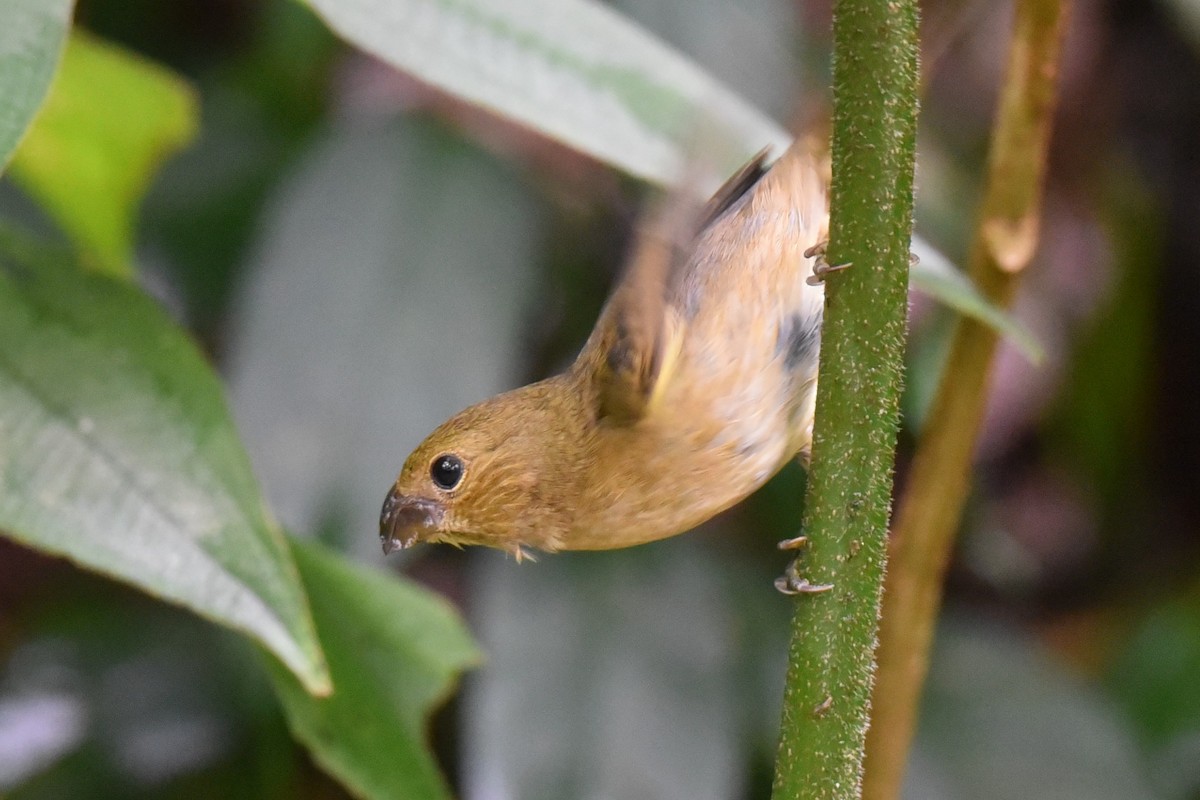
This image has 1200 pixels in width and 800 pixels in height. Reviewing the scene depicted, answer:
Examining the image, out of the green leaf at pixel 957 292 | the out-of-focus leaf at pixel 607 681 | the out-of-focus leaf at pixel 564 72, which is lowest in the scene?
the out-of-focus leaf at pixel 607 681

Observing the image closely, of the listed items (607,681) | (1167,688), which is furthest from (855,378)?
(1167,688)

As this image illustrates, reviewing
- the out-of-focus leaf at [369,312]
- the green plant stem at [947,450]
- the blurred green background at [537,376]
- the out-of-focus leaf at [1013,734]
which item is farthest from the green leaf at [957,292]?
the out-of-focus leaf at [1013,734]

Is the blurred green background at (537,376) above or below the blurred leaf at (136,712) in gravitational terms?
above

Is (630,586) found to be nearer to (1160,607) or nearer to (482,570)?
(482,570)

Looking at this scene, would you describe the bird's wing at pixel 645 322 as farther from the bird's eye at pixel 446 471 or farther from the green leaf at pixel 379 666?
the green leaf at pixel 379 666

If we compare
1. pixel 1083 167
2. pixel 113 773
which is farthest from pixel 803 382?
pixel 1083 167

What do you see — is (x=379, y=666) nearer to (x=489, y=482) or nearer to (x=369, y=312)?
(x=489, y=482)

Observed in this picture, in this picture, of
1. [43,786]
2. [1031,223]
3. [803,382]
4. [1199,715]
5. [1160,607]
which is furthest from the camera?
[1160,607]
